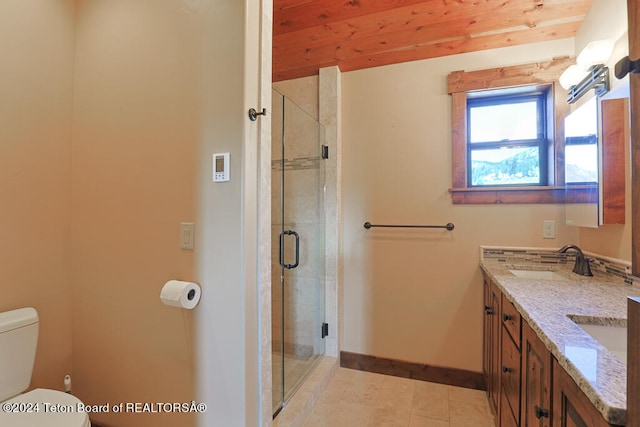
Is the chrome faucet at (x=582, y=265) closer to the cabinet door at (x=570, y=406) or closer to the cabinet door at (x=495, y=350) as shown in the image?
the cabinet door at (x=495, y=350)

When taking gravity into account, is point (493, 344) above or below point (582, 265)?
below

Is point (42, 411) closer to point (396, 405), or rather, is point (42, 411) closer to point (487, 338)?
point (396, 405)

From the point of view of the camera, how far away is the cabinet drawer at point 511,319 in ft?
3.91

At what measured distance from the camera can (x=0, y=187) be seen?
1284mm

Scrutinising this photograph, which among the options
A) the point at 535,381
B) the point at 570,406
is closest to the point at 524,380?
the point at 535,381

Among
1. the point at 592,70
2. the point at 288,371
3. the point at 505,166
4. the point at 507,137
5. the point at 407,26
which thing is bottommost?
the point at 288,371

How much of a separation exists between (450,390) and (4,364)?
254 cm

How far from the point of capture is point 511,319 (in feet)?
4.21

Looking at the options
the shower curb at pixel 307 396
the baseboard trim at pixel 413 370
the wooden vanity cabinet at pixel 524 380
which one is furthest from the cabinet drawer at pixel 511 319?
the shower curb at pixel 307 396

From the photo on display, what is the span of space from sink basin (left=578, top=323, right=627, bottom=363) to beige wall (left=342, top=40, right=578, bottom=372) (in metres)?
1.13

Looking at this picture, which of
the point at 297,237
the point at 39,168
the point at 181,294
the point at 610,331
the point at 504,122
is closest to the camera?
the point at 610,331

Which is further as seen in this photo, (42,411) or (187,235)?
(187,235)

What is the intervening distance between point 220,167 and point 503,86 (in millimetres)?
2040

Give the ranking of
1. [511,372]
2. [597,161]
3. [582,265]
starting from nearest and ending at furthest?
[511,372], [597,161], [582,265]
